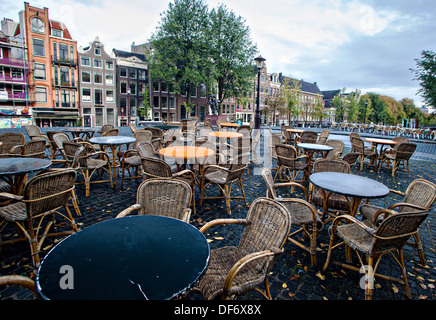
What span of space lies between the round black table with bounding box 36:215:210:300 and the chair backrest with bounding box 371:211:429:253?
71.2 inches

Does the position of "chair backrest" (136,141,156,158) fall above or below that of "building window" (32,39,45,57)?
below

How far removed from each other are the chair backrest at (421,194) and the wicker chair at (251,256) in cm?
215

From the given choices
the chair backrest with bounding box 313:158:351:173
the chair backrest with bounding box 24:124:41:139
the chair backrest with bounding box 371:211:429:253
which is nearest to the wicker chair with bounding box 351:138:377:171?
the chair backrest with bounding box 313:158:351:173

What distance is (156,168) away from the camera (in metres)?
3.93

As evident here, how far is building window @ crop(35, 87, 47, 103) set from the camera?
34.4 m

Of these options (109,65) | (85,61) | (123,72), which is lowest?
(123,72)

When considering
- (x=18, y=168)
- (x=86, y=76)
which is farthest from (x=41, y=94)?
(x=18, y=168)

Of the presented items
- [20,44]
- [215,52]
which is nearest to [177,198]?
[215,52]

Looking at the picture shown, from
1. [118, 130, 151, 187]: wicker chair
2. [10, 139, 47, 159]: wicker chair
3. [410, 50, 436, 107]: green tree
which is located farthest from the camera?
[410, 50, 436, 107]: green tree

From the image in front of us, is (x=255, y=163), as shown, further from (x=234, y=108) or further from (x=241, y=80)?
(x=234, y=108)

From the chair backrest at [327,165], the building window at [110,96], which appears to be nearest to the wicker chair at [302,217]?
the chair backrest at [327,165]

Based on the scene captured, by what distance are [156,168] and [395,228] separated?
3.20 m

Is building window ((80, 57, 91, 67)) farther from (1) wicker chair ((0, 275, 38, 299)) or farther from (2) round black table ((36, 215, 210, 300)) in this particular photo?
(1) wicker chair ((0, 275, 38, 299))

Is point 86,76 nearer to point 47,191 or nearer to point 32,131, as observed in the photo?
point 32,131
